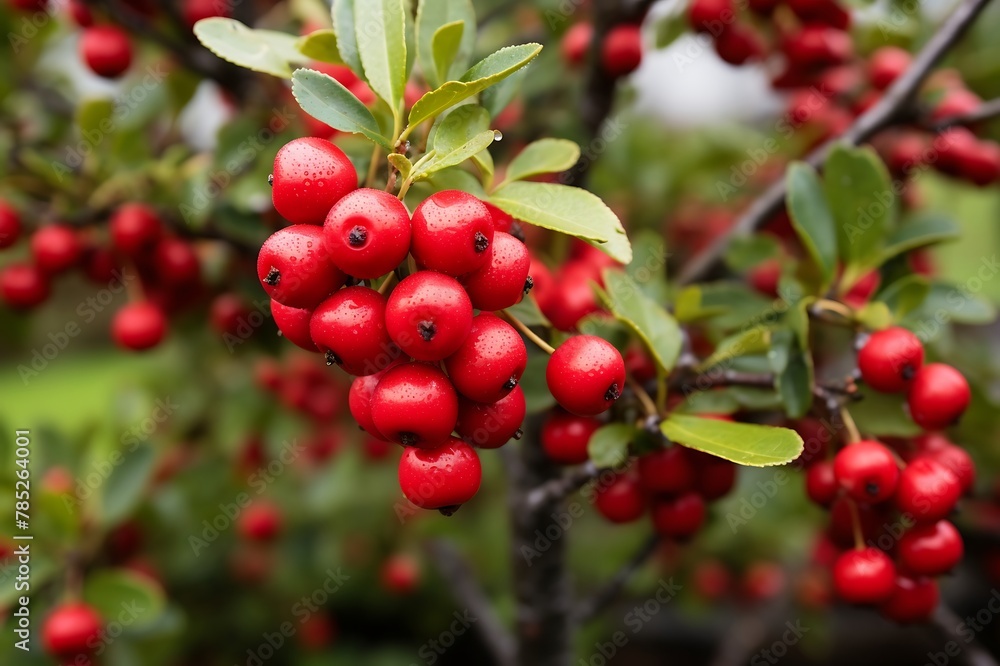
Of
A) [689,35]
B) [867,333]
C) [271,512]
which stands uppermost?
[689,35]

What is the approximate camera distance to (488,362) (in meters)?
0.88

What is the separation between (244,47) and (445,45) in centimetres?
30

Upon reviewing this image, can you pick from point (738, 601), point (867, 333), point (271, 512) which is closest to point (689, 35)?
point (867, 333)

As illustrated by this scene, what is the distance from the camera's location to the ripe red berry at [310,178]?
34.9 inches

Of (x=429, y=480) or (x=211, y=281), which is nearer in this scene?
(x=429, y=480)

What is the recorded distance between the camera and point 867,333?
1310 millimetres

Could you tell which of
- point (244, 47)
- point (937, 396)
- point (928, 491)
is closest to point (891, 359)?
point (937, 396)

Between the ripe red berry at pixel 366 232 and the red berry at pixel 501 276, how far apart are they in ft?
0.33

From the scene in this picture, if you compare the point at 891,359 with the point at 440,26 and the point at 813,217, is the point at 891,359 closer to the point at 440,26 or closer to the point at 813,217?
the point at 813,217

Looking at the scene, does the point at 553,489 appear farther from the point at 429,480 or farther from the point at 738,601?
the point at 738,601

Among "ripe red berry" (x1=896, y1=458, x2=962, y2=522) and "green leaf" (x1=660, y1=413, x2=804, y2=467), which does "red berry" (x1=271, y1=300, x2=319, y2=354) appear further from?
"ripe red berry" (x1=896, y1=458, x2=962, y2=522)

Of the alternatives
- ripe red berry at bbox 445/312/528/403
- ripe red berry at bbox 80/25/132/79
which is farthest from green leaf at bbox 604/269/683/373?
ripe red berry at bbox 80/25/132/79

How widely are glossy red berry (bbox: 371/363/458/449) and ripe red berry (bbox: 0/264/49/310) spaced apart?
156 centimetres

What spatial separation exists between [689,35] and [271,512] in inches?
91.6
